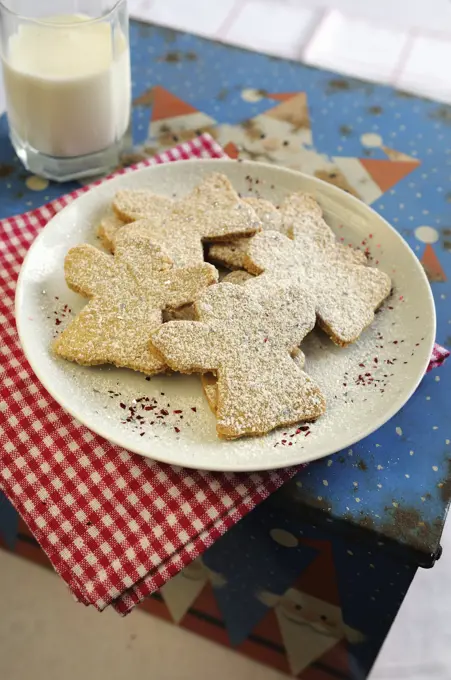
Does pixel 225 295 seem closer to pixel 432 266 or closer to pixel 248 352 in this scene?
pixel 248 352

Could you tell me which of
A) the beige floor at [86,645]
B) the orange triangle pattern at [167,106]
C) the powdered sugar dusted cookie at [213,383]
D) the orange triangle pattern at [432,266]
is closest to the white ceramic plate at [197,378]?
the powdered sugar dusted cookie at [213,383]

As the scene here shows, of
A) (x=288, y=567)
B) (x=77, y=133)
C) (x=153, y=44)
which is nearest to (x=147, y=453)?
(x=288, y=567)

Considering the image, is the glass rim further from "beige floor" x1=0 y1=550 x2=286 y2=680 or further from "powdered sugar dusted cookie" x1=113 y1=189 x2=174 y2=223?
"beige floor" x1=0 y1=550 x2=286 y2=680

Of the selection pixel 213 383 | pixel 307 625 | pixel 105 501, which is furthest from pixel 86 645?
pixel 213 383

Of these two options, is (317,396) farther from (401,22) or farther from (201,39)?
(401,22)

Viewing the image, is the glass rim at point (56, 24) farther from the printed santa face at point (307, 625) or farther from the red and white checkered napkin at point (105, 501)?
the printed santa face at point (307, 625)

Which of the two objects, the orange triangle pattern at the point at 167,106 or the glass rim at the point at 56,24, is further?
the orange triangle pattern at the point at 167,106

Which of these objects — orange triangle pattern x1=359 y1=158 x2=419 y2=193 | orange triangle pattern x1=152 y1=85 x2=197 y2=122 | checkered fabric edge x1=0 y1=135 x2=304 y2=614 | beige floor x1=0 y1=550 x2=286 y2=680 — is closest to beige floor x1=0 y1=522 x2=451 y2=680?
beige floor x1=0 y1=550 x2=286 y2=680

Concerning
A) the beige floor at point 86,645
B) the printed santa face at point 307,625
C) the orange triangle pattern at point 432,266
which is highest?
the orange triangle pattern at point 432,266
